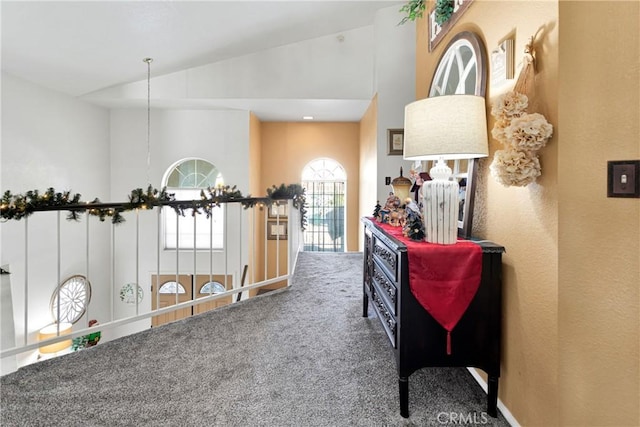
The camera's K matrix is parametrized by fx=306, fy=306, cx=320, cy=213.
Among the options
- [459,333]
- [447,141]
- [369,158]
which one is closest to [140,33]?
[369,158]

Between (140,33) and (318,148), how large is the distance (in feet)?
12.6

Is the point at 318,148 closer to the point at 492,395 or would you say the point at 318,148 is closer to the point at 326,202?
the point at 326,202

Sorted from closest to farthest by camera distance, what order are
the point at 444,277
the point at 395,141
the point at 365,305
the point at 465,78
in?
the point at 444,277
the point at 465,78
the point at 365,305
the point at 395,141

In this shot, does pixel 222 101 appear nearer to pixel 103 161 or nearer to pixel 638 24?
pixel 103 161

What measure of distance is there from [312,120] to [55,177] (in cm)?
466

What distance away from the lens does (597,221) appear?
1.17 metres

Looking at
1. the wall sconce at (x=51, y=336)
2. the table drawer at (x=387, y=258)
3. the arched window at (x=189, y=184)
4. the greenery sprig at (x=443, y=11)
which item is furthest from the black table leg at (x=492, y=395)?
the arched window at (x=189, y=184)

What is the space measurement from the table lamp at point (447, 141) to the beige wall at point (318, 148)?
17.0ft

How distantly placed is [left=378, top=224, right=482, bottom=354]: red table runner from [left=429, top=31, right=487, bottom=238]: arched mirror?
375 millimetres

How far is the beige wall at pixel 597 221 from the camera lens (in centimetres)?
111

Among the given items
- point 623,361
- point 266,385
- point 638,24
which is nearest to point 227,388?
point 266,385

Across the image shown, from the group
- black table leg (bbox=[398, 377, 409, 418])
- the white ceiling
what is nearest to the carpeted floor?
black table leg (bbox=[398, 377, 409, 418])

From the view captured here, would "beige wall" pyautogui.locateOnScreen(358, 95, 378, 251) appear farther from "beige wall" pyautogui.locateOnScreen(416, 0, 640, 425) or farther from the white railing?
"beige wall" pyautogui.locateOnScreen(416, 0, 640, 425)

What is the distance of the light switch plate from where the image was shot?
3.55 ft
